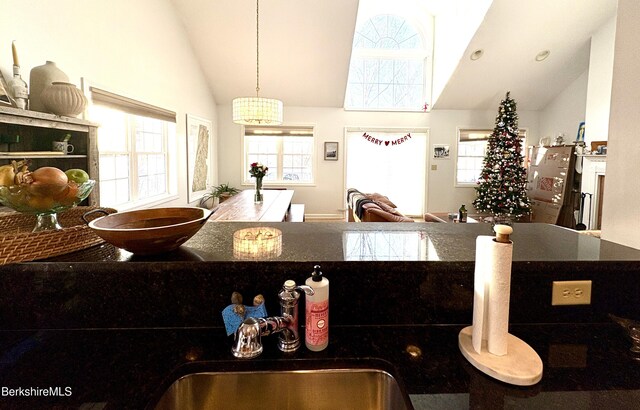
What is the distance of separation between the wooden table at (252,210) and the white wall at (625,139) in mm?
2678

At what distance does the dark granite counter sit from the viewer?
2.63 feet

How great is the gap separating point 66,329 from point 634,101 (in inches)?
102

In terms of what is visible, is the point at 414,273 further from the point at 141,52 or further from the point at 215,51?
the point at 215,51

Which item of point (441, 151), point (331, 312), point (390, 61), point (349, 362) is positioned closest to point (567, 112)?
point (441, 151)

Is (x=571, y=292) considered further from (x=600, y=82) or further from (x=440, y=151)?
(x=440, y=151)

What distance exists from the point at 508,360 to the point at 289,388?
51 centimetres

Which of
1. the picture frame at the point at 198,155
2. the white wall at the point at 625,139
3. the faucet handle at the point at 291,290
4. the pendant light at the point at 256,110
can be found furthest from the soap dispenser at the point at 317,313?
the picture frame at the point at 198,155

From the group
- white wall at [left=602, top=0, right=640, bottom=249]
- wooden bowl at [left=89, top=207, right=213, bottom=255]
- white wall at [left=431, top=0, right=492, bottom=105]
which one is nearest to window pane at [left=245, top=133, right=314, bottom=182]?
white wall at [left=431, top=0, right=492, bottom=105]

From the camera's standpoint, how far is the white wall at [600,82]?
17.1 feet

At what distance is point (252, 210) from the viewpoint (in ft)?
13.4

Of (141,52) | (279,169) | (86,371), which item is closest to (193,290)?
(86,371)

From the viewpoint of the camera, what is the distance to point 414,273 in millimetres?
953

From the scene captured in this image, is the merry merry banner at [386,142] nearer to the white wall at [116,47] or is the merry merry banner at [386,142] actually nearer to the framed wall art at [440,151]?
the framed wall art at [440,151]
